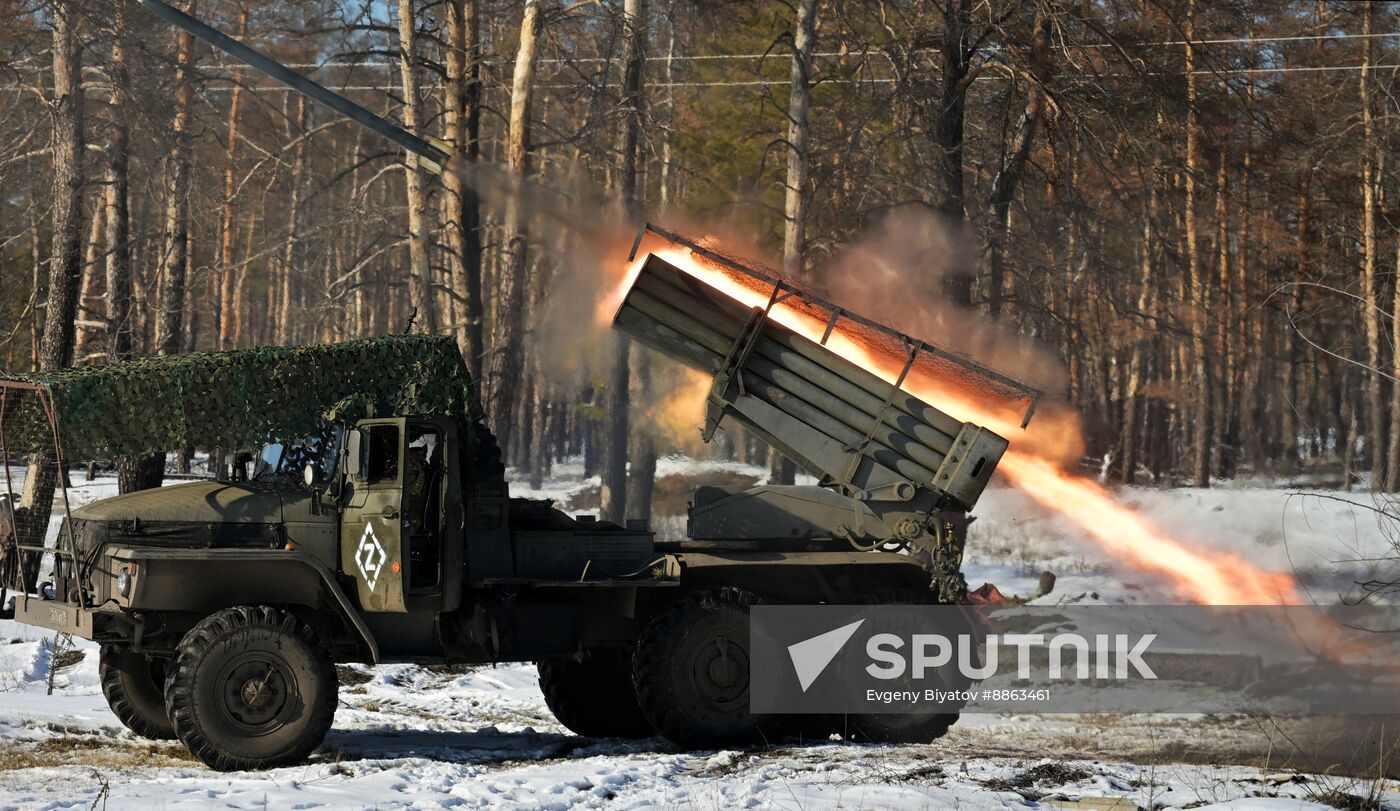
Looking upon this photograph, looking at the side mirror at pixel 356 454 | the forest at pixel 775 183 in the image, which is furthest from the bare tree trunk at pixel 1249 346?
the side mirror at pixel 356 454

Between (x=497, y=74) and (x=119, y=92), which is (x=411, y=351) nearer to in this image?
(x=119, y=92)

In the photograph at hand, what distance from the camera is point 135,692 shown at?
11.9 metres

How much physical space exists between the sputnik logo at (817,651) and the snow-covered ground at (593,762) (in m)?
0.60

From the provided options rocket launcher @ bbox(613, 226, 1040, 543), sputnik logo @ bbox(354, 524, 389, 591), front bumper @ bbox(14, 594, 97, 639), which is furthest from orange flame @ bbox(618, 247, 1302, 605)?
front bumper @ bbox(14, 594, 97, 639)

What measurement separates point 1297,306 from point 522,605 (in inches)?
1272

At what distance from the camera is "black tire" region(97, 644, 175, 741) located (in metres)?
11.9

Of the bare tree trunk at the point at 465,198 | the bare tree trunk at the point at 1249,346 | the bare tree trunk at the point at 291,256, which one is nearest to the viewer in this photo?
the bare tree trunk at the point at 465,198

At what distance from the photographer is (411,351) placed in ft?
39.5

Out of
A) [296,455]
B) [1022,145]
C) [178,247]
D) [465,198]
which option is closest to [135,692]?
[296,455]

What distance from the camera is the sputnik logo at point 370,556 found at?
11.4 metres

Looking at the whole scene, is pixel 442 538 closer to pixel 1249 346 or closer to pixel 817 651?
pixel 817 651

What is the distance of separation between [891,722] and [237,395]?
19.2 feet

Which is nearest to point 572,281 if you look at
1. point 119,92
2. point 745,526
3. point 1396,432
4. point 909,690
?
point 745,526

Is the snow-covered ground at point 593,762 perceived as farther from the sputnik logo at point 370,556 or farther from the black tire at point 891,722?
the sputnik logo at point 370,556
